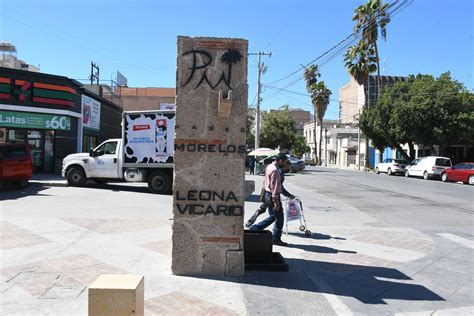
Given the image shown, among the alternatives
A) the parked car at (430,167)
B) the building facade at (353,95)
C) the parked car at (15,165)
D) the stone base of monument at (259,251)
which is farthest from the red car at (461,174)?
the building facade at (353,95)

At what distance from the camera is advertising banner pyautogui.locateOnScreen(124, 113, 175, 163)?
52.4 ft

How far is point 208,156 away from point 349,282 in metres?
2.53

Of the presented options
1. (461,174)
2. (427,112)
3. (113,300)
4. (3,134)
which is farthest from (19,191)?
(427,112)

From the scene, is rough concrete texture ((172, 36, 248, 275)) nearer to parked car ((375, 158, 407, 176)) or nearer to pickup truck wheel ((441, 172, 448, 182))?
pickup truck wheel ((441, 172, 448, 182))

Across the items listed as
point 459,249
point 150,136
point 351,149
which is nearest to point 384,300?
point 459,249

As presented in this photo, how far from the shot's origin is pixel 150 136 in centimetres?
1612

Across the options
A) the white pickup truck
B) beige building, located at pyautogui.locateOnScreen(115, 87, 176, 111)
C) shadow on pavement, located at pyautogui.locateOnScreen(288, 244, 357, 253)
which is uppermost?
beige building, located at pyautogui.locateOnScreen(115, 87, 176, 111)

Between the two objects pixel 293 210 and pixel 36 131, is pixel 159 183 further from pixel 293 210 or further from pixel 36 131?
pixel 36 131

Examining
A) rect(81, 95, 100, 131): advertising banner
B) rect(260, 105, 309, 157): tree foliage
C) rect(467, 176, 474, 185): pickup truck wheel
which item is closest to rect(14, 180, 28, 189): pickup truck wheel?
rect(81, 95, 100, 131): advertising banner

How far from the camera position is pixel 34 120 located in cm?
2152

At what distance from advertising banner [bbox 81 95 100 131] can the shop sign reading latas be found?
212 cm

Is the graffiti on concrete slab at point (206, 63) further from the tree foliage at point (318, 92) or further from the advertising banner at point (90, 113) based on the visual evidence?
the tree foliage at point (318, 92)

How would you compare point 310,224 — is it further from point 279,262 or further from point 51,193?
point 51,193

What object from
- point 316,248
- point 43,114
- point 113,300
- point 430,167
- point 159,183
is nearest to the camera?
point 113,300
